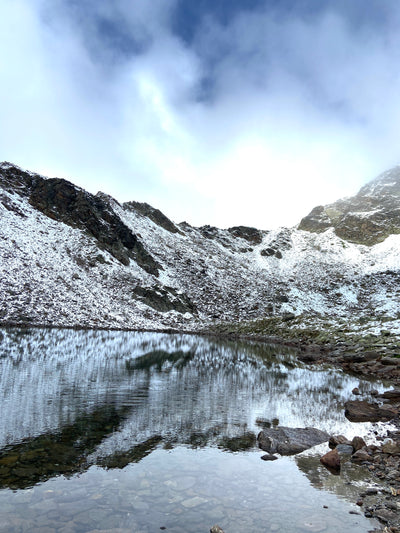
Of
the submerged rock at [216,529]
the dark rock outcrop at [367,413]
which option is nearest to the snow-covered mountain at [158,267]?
the dark rock outcrop at [367,413]

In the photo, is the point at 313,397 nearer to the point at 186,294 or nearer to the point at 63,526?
the point at 63,526

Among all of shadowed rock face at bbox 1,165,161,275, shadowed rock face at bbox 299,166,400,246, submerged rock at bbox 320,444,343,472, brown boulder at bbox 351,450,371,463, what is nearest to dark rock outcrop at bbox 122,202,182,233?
shadowed rock face at bbox 1,165,161,275

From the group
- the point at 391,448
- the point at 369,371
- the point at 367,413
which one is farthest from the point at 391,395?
the point at 369,371

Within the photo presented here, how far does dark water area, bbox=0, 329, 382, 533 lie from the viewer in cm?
562

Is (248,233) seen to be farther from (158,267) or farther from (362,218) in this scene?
(158,267)

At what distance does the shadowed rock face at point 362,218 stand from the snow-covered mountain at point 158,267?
992mm

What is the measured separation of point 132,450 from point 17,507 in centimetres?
318

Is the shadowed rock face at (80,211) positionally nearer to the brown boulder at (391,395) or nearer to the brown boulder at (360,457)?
the brown boulder at (391,395)

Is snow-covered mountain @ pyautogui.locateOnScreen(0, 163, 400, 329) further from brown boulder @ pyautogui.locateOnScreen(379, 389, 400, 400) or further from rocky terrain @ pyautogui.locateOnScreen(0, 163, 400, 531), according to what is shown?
brown boulder @ pyautogui.locateOnScreen(379, 389, 400, 400)

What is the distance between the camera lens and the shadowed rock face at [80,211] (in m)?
70.0

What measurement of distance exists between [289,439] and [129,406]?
5664mm

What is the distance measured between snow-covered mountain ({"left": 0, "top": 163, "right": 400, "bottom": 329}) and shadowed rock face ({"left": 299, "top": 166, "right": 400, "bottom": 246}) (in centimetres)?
99

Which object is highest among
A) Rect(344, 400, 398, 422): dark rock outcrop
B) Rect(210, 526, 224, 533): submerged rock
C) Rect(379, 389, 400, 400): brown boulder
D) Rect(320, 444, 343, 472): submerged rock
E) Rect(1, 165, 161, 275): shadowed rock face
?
Rect(1, 165, 161, 275): shadowed rock face

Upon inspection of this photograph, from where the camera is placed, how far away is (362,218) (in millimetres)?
137875
